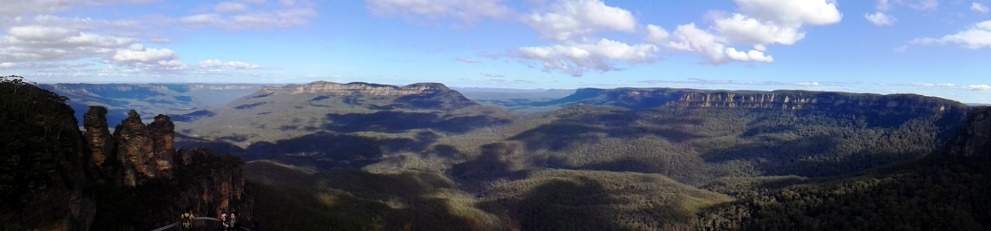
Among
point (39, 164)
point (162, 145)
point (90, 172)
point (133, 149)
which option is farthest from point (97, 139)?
point (39, 164)

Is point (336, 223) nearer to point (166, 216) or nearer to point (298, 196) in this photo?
point (298, 196)

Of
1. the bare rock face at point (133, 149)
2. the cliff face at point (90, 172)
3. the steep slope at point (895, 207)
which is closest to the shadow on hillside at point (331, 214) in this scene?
the cliff face at point (90, 172)

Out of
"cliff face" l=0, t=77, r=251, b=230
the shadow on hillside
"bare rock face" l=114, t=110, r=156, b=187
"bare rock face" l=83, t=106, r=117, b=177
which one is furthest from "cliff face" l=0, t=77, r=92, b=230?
the shadow on hillside

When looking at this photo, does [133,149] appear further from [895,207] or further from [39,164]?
[895,207]

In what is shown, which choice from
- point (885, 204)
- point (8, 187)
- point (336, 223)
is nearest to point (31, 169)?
point (8, 187)

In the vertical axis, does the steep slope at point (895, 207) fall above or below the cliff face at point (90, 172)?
below

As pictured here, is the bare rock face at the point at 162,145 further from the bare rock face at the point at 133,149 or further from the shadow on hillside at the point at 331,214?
the shadow on hillside at the point at 331,214
